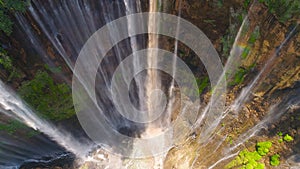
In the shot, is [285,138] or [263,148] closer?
[285,138]

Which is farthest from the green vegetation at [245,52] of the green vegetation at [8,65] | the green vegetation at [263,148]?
the green vegetation at [8,65]

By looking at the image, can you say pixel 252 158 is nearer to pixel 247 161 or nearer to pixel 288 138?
pixel 247 161

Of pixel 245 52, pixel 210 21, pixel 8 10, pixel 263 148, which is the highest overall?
pixel 210 21

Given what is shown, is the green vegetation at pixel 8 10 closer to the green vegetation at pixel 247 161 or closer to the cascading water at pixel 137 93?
the cascading water at pixel 137 93

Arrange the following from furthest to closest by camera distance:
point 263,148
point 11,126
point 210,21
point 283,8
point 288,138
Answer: point 11,126, point 210,21, point 263,148, point 288,138, point 283,8

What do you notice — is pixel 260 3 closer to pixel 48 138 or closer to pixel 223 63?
pixel 223 63

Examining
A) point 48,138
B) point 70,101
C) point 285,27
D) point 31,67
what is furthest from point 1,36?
point 285,27

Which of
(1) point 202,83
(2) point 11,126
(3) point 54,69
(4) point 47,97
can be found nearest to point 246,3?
(1) point 202,83
